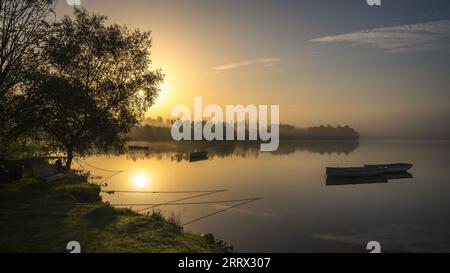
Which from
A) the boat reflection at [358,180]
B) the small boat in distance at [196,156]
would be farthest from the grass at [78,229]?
the small boat in distance at [196,156]

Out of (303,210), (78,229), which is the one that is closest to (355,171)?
(303,210)

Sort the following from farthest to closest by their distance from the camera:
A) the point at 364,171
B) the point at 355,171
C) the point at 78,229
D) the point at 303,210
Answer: the point at 364,171, the point at 355,171, the point at 303,210, the point at 78,229

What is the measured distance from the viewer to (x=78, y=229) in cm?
1748

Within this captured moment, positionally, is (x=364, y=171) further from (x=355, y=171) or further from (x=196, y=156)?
(x=196, y=156)

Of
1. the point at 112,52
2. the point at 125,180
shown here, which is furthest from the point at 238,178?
the point at 112,52

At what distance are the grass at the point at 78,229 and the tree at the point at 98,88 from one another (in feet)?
47.1

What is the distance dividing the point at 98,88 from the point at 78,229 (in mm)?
26840

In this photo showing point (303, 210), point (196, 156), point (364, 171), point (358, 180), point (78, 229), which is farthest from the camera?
point (196, 156)

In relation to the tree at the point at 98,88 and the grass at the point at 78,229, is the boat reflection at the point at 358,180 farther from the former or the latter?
the grass at the point at 78,229

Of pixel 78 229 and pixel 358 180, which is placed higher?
pixel 78 229

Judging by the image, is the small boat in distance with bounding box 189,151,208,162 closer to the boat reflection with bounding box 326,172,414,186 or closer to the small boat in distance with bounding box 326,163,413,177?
the small boat in distance with bounding box 326,163,413,177

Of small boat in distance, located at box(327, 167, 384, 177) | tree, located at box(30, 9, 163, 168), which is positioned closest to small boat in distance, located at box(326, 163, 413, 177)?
small boat in distance, located at box(327, 167, 384, 177)

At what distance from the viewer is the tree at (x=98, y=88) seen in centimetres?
3641

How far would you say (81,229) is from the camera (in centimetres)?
1753
